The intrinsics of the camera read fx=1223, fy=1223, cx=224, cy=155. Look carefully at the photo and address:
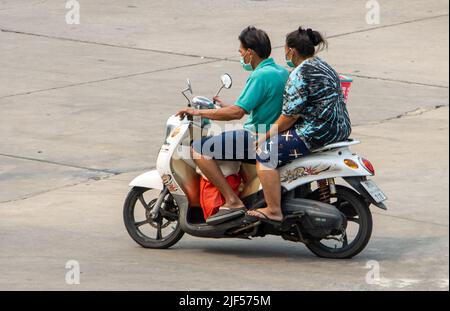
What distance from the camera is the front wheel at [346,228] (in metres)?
8.72

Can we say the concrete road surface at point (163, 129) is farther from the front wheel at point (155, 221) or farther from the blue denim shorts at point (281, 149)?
the blue denim shorts at point (281, 149)

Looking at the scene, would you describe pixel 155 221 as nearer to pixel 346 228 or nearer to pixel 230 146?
pixel 230 146

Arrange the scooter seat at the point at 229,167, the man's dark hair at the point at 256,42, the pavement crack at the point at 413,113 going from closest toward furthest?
the man's dark hair at the point at 256,42 → the scooter seat at the point at 229,167 → the pavement crack at the point at 413,113

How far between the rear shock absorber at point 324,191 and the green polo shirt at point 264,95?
56 centimetres

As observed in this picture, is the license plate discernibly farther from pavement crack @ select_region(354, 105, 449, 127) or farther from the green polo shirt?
pavement crack @ select_region(354, 105, 449, 127)

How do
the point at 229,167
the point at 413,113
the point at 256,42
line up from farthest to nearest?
the point at 413,113
the point at 229,167
the point at 256,42

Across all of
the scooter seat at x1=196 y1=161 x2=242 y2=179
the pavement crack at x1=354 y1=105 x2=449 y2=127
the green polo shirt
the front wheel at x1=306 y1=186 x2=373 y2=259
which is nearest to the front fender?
the scooter seat at x1=196 y1=161 x2=242 y2=179

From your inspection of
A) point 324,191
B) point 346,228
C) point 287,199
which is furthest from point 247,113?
point 346,228

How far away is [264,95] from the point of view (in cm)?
866

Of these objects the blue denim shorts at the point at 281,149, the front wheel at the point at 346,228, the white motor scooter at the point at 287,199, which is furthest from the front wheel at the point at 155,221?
the front wheel at the point at 346,228

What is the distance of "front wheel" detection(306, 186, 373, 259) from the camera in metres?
8.72

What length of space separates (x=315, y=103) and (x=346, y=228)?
1.06 metres

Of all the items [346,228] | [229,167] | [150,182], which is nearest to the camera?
[229,167]

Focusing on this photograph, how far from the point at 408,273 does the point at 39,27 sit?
1126 centimetres
